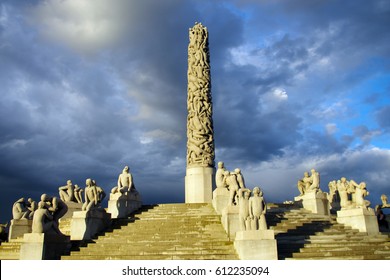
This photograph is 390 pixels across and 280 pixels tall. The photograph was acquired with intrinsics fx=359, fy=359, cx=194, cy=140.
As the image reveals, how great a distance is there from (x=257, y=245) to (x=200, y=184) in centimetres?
1149

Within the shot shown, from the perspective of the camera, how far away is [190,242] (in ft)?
43.7

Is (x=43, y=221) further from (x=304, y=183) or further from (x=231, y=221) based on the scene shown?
(x=304, y=183)

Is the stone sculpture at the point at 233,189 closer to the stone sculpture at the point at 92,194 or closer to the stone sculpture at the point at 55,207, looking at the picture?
the stone sculpture at the point at 92,194

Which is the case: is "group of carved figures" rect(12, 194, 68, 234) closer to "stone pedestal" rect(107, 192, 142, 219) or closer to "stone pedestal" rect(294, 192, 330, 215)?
"stone pedestal" rect(107, 192, 142, 219)

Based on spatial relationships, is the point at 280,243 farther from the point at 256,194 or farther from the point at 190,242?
the point at 190,242

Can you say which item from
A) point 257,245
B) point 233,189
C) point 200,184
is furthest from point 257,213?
point 200,184

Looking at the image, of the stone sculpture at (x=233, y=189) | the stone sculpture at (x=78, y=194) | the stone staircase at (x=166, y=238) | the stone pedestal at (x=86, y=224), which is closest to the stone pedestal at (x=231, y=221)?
the stone staircase at (x=166, y=238)

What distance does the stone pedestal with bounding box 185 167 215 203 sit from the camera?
22.7 meters

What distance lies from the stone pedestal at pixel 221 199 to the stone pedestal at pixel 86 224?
525 cm

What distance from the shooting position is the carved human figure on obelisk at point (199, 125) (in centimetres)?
2284

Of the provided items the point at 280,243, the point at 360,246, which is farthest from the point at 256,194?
the point at 360,246

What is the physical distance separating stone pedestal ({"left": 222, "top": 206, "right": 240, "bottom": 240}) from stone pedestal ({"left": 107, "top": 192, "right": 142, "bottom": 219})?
6078mm

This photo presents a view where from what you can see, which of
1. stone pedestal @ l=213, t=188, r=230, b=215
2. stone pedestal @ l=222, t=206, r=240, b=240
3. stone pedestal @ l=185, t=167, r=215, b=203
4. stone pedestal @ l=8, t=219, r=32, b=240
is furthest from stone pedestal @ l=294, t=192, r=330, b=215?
stone pedestal @ l=8, t=219, r=32, b=240

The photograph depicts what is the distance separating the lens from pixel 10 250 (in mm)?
14953
